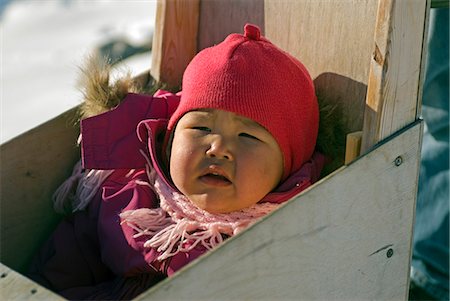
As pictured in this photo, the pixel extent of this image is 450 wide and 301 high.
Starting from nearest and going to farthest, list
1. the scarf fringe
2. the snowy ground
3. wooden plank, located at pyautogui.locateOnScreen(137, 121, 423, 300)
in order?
wooden plank, located at pyautogui.locateOnScreen(137, 121, 423, 300) → the scarf fringe → the snowy ground

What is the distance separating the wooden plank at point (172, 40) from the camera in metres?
2.09

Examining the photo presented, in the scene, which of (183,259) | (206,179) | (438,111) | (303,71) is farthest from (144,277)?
(438,111)

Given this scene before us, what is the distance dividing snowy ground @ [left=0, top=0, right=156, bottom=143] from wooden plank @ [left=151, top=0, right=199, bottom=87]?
5.39 ft

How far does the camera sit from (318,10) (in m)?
1.82

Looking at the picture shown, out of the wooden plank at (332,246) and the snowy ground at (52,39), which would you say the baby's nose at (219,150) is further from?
the snowy ground at (52,39)

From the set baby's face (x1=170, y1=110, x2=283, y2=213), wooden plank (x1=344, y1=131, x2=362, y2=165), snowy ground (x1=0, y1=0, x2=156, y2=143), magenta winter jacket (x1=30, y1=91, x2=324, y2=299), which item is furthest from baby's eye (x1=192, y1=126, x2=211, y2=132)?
snowy ground (x1=0, y1=0, x2=156, y2=143)

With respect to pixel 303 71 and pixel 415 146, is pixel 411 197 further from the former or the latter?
pixel 303 71

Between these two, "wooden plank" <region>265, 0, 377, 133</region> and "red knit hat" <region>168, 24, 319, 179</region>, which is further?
"wooden plank" <region>265, 0, 377, 133</region>

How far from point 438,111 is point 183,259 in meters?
1.02

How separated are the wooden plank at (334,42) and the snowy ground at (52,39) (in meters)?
1.98

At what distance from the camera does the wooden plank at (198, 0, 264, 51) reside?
1979 mm

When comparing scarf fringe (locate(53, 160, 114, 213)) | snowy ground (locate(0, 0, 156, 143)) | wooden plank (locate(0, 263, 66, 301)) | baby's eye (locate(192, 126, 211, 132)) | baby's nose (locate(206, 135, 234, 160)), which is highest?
baby's eye (locate(192, 126, 211, 132))

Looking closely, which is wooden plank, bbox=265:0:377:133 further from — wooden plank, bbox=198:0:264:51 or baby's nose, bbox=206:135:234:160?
baby's nose, bbox=206:135:234:160

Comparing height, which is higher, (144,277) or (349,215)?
(349,215)
